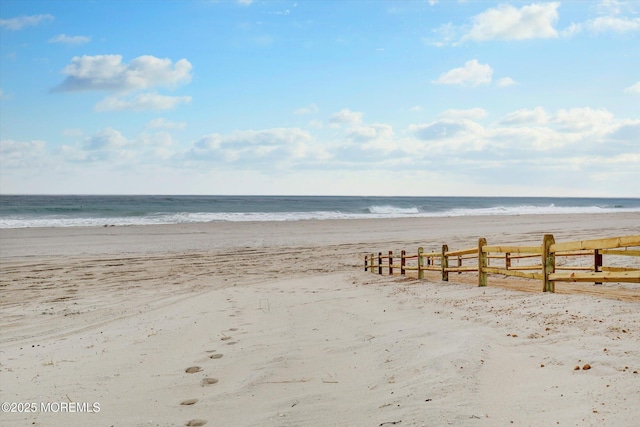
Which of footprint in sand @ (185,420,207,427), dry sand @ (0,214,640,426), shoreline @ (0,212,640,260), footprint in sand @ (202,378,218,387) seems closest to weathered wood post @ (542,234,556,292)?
dry sand @ (0,214,640,426)

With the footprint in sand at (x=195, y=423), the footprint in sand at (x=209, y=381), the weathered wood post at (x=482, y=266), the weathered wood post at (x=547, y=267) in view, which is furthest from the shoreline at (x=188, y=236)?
the footprint in sand at (x=195, y=423)

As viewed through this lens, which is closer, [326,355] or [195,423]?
[195,423]

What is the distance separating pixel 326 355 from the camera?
714 cm

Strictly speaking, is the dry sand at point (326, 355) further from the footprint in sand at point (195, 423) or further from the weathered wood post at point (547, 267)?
the weathered wood post at point (547, 267)

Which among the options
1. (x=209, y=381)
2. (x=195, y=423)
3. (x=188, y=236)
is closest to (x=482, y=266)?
(x=209, y=381)

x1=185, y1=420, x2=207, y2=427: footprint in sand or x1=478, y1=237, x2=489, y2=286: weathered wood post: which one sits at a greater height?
x1=478, y1=237, x2=489, y2=286: weathered wood post

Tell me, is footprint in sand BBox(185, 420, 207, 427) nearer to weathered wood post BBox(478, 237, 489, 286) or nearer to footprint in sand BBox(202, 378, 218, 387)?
footprint in sand BBox(202, 378, 218, 387)

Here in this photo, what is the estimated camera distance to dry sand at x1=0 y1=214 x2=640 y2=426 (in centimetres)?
482

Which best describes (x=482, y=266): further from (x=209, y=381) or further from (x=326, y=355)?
(x=209, y=381)

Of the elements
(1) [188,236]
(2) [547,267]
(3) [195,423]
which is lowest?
(3) [195,423]

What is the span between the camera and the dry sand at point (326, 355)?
15.8ft

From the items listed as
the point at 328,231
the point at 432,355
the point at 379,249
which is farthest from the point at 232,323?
the point at 328,231

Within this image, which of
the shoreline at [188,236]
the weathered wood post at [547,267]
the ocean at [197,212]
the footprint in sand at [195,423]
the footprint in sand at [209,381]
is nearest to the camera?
the footprint in sand at [195,423]

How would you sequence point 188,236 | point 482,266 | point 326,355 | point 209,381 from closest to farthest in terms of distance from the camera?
point 209,381 → point 326,355 → point 482,266 → point 188,236
